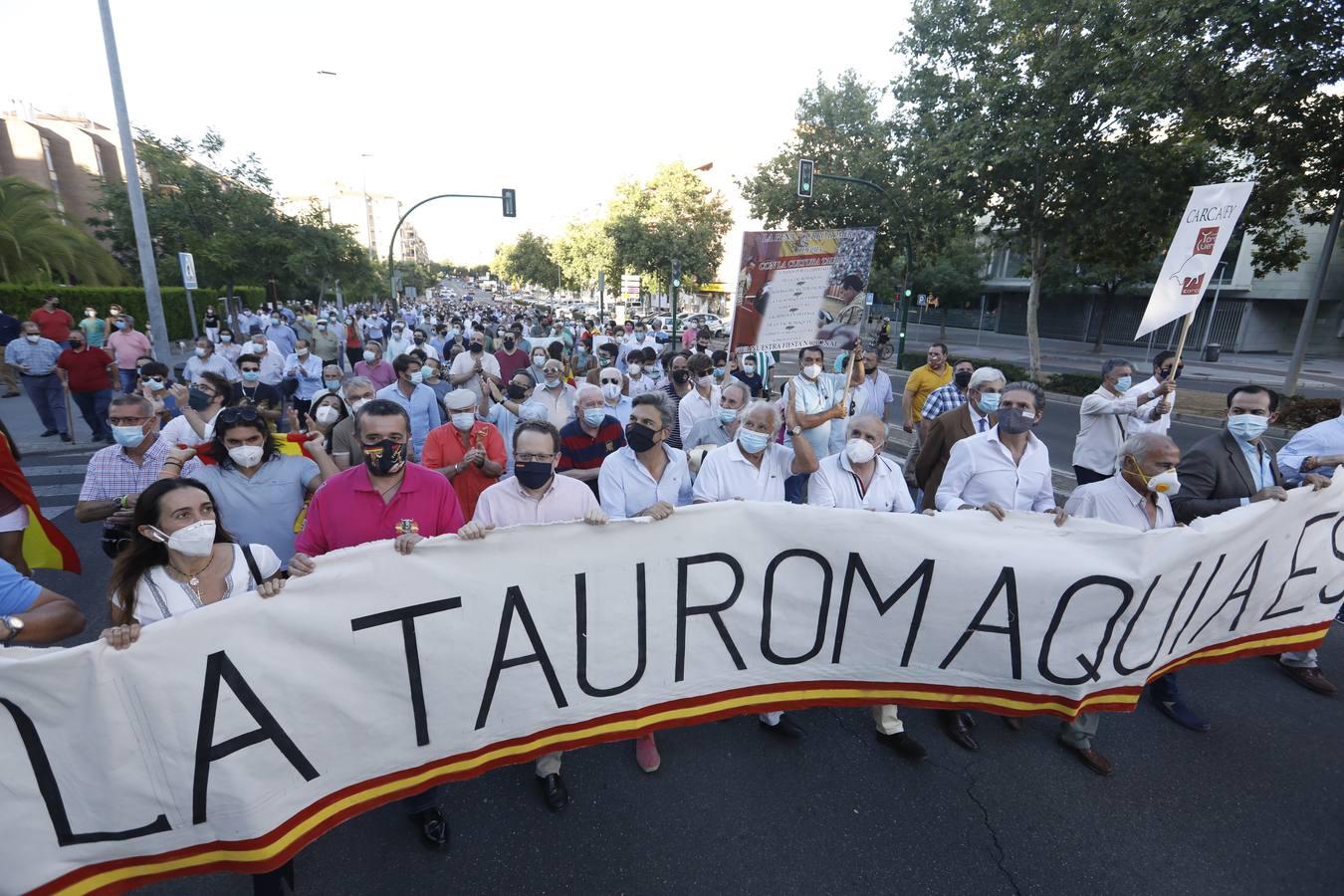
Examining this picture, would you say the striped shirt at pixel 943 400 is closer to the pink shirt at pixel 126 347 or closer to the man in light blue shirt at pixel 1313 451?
the man in light blue shirt at pixel 1313 451

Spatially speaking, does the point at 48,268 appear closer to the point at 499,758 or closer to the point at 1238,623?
the point at 499,758

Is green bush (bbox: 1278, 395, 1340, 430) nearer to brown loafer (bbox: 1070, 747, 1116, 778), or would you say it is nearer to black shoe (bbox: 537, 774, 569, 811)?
brown loafer (bbox: 1070, 747, 1116, 778)

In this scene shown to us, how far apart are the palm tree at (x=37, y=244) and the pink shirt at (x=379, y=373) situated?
22.7 m

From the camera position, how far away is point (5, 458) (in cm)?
346

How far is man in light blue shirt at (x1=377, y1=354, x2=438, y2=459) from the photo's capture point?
6168 millimetres

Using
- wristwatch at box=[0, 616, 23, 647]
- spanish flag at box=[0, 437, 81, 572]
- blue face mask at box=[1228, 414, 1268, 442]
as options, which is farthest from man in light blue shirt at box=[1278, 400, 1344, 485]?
spanish flag at box=[0, 437, 81, 572]

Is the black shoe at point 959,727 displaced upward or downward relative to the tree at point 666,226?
downward

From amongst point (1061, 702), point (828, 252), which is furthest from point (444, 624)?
point (828, 252)

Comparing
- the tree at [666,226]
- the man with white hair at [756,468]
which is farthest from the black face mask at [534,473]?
the tree at [666,226]

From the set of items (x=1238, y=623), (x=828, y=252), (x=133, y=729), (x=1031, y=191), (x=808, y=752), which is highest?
(x=1031, y=191)

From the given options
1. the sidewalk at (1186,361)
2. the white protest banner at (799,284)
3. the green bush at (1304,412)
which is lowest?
the sidewalk at (1186,361)

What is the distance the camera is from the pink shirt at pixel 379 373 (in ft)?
27.0

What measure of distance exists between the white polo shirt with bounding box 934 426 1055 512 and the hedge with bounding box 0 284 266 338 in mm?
24628

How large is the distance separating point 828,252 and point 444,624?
3918mm
